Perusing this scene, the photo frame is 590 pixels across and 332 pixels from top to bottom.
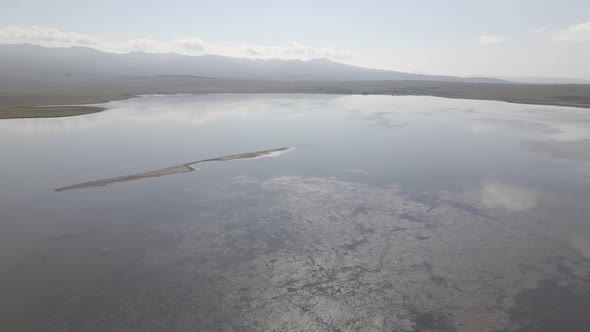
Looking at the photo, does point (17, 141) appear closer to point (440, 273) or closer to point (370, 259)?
point (370, 259)

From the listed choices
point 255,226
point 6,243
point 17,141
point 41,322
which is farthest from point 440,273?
point 17,141

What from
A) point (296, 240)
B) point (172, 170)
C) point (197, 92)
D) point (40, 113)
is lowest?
point (296, 240)

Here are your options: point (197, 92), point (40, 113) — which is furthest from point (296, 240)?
point (197, 92)

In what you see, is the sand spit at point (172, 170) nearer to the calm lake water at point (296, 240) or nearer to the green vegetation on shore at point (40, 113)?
the calm lake water at point (296, 240)

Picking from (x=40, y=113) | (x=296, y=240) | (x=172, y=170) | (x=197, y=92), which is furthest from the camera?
(x=197, y=92)

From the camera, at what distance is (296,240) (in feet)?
31.9

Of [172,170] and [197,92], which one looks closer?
[172,170]

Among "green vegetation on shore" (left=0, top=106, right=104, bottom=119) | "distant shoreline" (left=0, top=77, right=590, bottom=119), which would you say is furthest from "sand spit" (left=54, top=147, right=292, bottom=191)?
"distant shoreline" (left=0, top=77, right=590, bottom=119)

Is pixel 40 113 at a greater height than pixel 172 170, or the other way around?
pixel 40 113

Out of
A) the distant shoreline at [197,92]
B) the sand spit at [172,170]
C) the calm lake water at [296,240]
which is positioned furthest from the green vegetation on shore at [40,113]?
the sand spit at [172,170]

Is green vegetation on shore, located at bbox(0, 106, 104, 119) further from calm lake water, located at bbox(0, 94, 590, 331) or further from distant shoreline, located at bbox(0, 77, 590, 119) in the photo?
calm lake water, located at bbox(0, 94, 590, 331)

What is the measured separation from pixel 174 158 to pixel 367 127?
1641cm

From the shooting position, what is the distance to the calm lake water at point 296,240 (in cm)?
686

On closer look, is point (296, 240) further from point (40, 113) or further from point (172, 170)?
point (40, 113)
